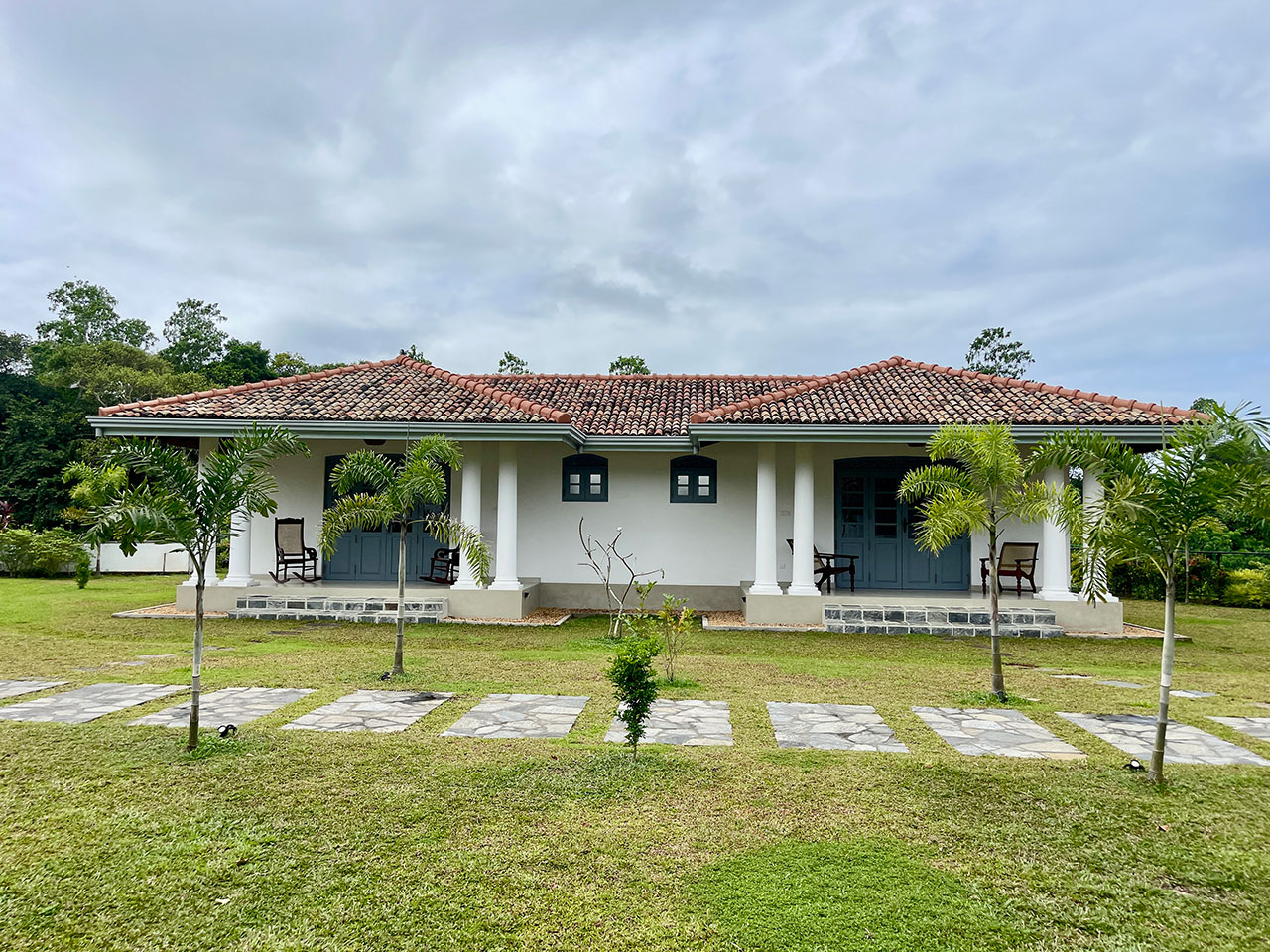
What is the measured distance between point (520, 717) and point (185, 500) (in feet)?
9.48

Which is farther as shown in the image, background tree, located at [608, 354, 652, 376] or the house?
background tree, located at [608, 354, 652, 376]

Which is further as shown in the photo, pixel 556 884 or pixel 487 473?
pixel 487 473

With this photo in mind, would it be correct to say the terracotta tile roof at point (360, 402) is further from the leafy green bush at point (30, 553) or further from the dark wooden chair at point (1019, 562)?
the leafy green bush at point (30, 553)

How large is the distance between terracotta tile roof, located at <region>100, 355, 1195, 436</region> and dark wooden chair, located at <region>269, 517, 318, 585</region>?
2.21 m

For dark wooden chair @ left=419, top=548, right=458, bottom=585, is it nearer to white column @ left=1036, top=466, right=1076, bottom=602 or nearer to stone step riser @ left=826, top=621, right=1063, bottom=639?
stone step riser @ left=826, top=621, right=1063, bottom=639

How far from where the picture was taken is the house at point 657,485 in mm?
11555

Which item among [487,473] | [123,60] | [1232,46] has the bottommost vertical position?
[487,473]

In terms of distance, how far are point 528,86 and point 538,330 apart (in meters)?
18.1

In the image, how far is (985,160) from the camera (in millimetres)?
16984

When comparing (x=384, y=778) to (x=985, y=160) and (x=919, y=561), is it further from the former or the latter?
(x=985, y=160)

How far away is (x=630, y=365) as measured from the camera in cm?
2830

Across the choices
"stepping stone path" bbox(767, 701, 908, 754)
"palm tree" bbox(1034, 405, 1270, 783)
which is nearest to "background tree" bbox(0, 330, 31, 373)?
"stepping stone path" bbox(767, 701, 908, 754)

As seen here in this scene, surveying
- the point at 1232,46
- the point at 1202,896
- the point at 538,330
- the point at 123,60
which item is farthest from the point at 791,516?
the point at 538,330

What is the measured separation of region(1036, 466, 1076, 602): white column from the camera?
11.5 metres
